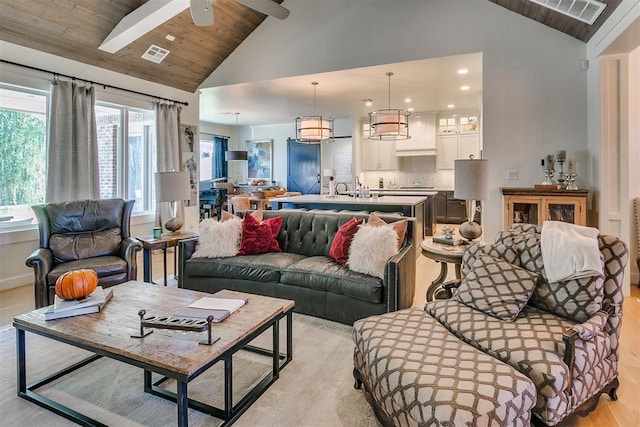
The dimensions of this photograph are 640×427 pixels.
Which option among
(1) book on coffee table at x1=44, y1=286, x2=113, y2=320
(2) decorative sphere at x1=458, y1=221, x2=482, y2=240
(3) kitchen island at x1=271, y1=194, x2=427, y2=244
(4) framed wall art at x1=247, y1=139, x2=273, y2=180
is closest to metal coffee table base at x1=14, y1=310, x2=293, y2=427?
(1) book on coffee table at x1=44, y1=286, x2=113, y2=320

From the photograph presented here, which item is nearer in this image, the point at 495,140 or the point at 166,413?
the point at 166,413

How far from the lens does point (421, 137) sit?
8398 millimetres

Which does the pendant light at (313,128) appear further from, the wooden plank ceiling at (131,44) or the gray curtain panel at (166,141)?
the gray curtain panel at (166,141)

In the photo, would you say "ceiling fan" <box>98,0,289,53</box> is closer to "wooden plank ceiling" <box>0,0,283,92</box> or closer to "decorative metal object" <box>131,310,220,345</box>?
"wooden plank ceiling" <box>0,0,283,92</box>

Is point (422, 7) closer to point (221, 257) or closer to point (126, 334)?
point (221, 257)

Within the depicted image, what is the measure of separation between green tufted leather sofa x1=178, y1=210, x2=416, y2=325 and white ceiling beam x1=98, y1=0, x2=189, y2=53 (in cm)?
246

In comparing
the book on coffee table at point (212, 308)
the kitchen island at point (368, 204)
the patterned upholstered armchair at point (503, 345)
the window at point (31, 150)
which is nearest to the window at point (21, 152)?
the window at point (31, 150)

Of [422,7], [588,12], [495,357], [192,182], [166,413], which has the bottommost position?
[166,413]

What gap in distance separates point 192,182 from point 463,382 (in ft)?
19.1

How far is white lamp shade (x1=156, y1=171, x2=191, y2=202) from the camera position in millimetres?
3936

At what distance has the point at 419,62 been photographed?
4727mm

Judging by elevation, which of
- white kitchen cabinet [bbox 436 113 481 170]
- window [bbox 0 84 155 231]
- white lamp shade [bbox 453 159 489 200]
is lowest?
white lamp shade [bbox 453 159 489 200]

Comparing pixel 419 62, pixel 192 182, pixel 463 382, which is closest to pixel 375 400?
pixel 463 382

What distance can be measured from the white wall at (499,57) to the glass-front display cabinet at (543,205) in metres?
0.31
